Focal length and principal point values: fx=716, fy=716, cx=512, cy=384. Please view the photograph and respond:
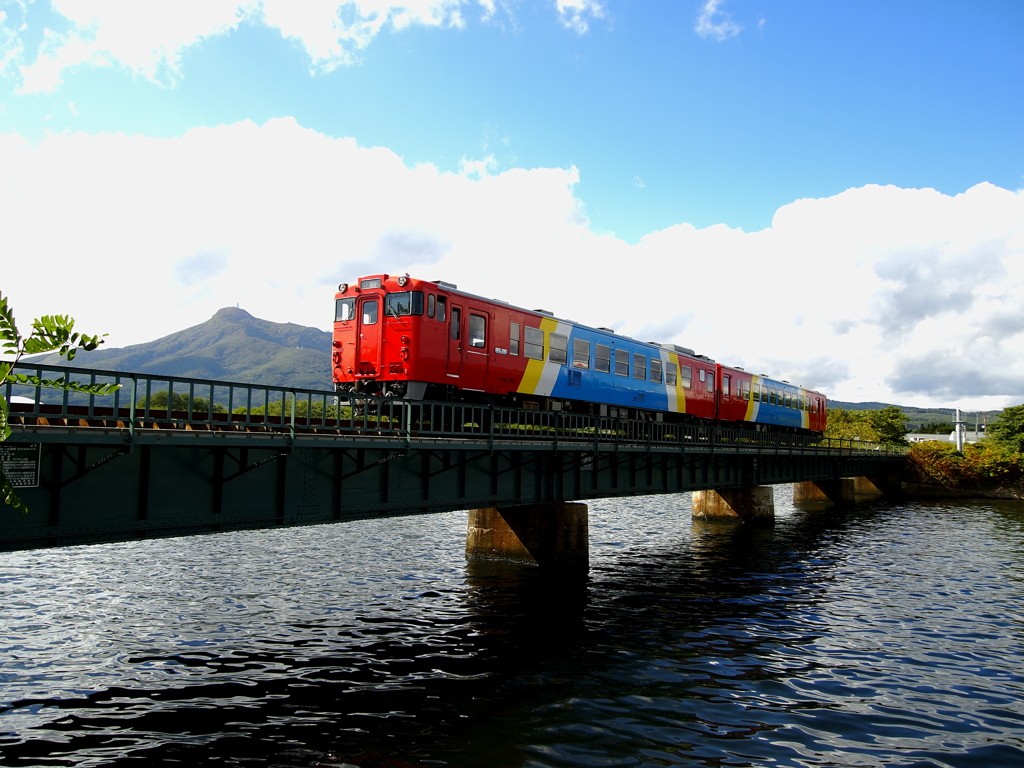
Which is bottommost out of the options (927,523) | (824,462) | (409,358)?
(927,523)

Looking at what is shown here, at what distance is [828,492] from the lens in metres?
58.2

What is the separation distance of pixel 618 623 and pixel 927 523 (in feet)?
110

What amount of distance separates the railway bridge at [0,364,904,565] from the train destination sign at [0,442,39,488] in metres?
0.02

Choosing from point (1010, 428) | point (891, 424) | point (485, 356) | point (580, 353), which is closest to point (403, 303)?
point (485, 356)

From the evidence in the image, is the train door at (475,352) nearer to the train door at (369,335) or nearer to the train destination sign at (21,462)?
the train door at (369,335)

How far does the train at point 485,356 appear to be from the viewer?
69.8 feet

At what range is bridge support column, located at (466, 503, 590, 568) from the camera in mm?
25688

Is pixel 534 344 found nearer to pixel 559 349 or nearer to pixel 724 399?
pixel 559 349

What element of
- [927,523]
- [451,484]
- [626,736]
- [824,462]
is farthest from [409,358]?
[824,462]

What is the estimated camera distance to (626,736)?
11.6m

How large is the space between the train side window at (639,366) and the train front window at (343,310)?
47.7 feet

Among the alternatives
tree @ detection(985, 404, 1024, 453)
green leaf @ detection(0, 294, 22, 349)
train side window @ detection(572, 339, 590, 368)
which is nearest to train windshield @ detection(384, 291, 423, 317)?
train side window @ detection(572, 339, 590, 368)

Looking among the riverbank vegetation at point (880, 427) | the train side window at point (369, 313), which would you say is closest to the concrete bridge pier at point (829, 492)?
the train side window at point (369, 313)

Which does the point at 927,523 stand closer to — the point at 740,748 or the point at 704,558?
the point at 704,558
